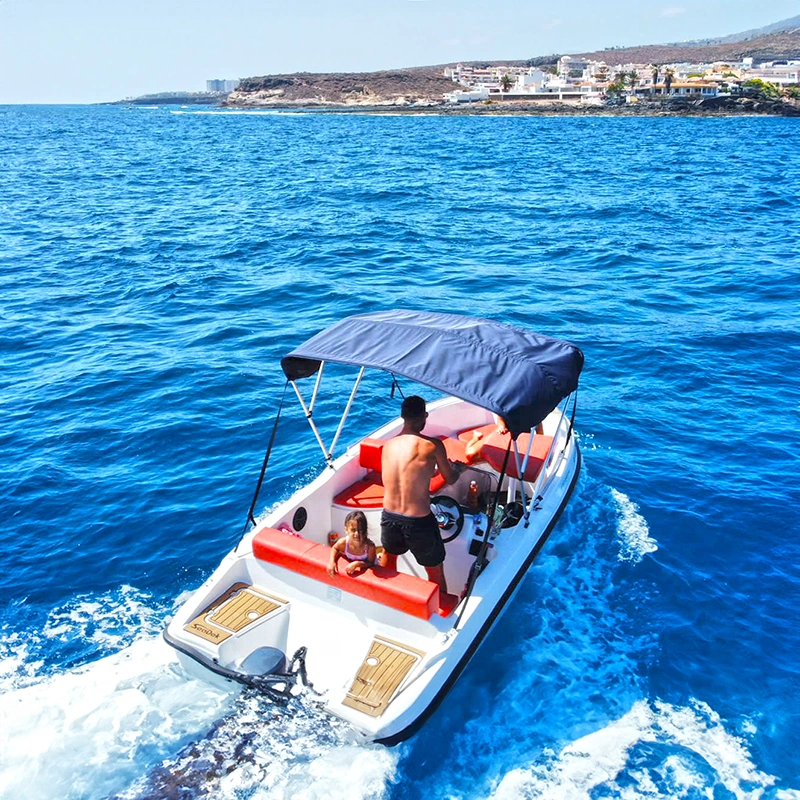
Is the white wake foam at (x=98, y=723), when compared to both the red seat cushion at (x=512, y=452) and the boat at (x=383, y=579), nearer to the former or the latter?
the boat at (x=383, y=579)

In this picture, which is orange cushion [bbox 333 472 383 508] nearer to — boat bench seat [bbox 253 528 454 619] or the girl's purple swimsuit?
boat bench seat [bbox 253 528 454 619]

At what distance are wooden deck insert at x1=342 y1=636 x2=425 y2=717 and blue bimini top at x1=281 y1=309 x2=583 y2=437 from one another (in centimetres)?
242

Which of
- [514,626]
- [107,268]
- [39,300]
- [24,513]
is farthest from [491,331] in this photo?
[107,268]

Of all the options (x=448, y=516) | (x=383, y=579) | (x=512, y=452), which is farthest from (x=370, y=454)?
(x=383, y=579)

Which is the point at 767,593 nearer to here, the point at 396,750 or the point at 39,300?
the point at 396,750

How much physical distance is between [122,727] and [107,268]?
1955 centimetres

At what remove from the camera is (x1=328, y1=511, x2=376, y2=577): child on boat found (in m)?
7.17

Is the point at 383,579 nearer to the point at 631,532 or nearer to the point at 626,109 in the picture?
the point at 631,532

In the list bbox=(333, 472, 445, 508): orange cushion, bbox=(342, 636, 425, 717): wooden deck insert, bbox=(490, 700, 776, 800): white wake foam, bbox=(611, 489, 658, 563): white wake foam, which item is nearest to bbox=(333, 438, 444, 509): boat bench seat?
bbox=(333, 472, 445, 508): orange cushion

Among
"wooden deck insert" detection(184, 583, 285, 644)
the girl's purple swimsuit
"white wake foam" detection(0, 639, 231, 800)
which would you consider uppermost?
the girl's purple swimsuit

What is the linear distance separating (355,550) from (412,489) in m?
0.90

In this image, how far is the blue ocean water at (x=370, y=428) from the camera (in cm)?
669

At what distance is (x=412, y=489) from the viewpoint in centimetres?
699

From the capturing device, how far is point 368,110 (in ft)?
519
